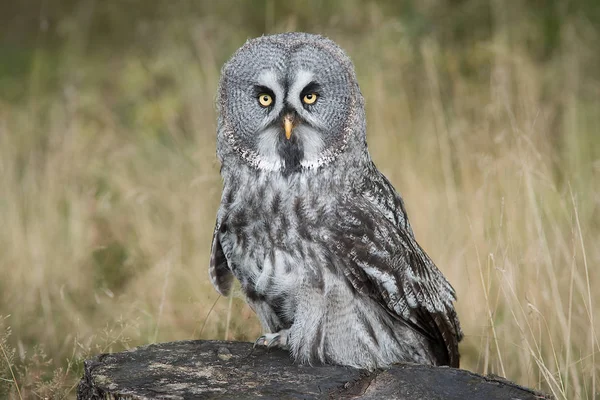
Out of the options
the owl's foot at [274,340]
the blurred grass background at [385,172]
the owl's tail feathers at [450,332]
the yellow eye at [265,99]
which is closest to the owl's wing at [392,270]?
the owl's tail feathers at [450,332]

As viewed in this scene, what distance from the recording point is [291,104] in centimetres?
338

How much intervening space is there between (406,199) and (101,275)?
2013mm

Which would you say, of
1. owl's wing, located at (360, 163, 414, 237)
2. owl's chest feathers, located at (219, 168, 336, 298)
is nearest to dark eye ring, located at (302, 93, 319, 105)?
owl's chest feathers, located at (219, 168, 336, 298)

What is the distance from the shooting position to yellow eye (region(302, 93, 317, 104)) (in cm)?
344

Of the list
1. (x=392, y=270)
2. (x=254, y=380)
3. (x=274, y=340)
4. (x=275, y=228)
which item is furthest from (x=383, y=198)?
(x=254, y=380)

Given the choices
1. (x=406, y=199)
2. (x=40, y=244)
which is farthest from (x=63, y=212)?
(x=406, y=199)

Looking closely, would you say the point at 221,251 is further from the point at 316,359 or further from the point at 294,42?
the point at 294,42

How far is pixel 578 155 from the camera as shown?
6.05m

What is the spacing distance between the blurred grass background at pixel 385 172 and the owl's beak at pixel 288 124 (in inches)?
35.2

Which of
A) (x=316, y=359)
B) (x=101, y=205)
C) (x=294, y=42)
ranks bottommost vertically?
(x=316, y=359)

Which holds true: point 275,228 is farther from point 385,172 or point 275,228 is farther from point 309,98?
point 385,172

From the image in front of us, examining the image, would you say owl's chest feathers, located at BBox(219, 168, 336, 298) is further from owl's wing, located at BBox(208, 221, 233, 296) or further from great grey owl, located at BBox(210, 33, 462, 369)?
owl's wing, located at BBox(208, 221, 233, 296)

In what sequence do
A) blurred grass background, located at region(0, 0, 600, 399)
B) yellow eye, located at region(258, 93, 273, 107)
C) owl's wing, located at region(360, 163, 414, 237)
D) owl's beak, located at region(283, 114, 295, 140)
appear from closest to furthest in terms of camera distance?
owl's beak, located at region(283, 114, 295, 140) < yellow eye, located at region(258, 93, 273, 107) < owl's wing, located at region(360, 163, 414, 237) < blurred grass background, located at region(0, 0, 600, 399)

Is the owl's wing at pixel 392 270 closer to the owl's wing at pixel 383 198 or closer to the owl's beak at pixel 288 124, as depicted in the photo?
the owl's wing at pixel 383 198
